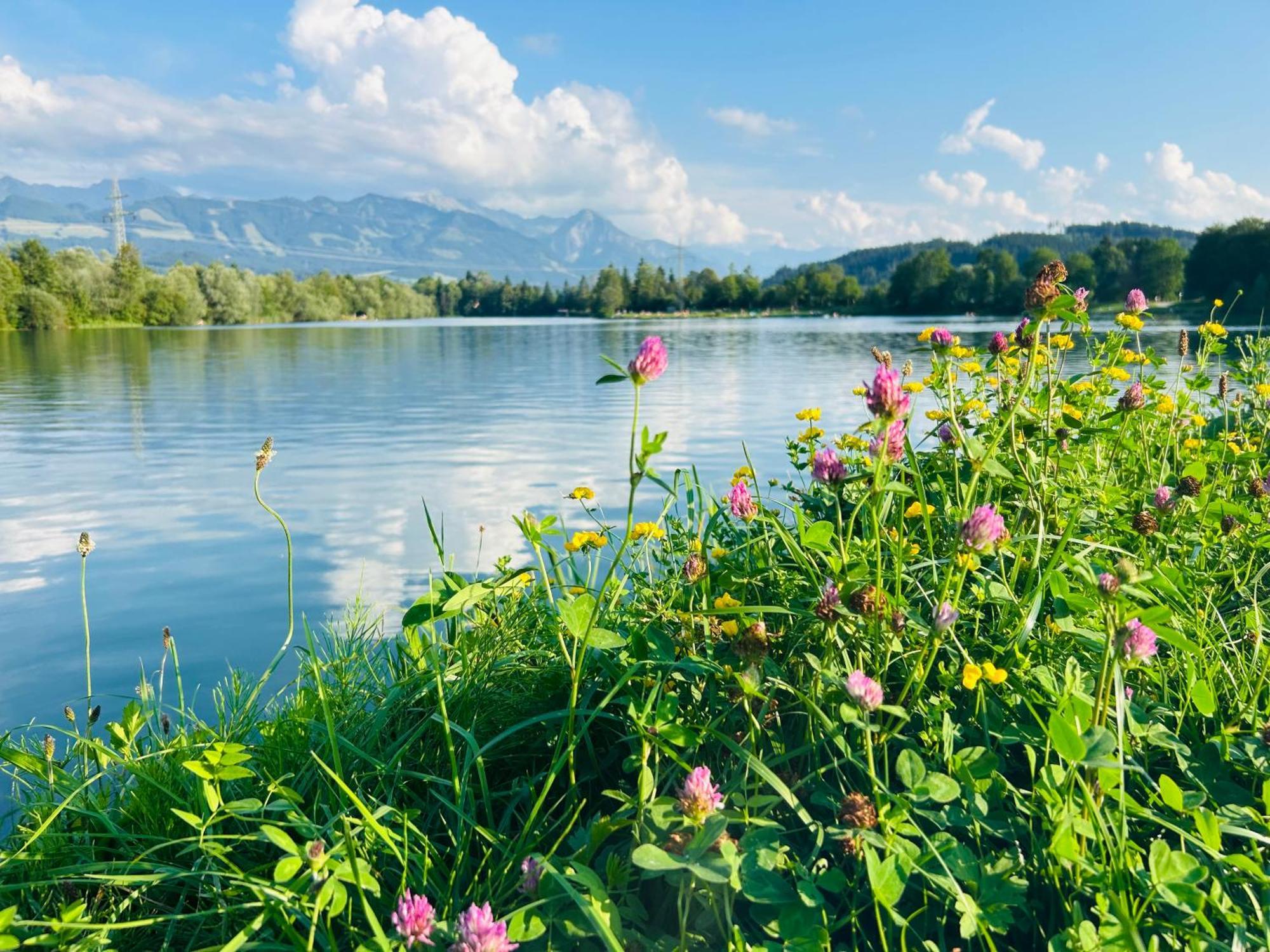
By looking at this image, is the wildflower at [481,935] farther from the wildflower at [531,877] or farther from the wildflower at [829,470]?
the wildflower at [829,470]

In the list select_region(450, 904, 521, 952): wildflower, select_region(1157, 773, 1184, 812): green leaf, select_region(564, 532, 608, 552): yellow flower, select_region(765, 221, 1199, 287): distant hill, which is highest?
select_region(765, 221, 1199, 287): distant hill

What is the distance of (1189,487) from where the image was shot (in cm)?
218

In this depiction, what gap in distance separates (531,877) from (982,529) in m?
0.96

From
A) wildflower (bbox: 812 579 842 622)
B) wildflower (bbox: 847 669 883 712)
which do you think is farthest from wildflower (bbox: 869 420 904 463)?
wildflower (bbox: 847 669 883 712)

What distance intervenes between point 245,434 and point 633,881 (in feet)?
38.4

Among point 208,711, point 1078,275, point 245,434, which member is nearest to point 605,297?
point 1078,275

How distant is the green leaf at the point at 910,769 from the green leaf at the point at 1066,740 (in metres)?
0.22

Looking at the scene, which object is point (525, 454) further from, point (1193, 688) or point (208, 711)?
point (1193, 688)

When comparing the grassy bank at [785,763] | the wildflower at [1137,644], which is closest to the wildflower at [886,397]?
the grassy bank at [785,763]

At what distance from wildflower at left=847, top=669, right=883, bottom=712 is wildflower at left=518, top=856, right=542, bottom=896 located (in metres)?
0.59

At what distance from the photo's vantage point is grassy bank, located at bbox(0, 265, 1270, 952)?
1209 mm

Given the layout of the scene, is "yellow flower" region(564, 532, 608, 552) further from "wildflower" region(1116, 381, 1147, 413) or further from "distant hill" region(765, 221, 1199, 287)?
"distant hill" region(765, 221, 1199, 287)

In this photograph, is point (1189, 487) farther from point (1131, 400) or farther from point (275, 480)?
point (275, 480)

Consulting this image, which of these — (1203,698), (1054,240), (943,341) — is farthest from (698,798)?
(1054,240)
